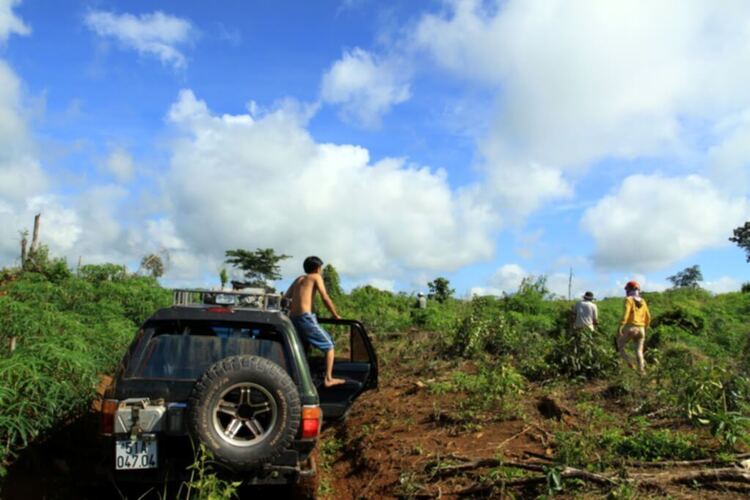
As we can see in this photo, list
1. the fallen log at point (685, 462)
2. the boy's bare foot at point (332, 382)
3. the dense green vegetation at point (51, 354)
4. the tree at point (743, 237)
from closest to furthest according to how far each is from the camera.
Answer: the fallen log at point (685, 462) < the dense green vegetation at point (51, 354) < the boy's bare foot at point (332, 382) < the tree at point (743, 237)

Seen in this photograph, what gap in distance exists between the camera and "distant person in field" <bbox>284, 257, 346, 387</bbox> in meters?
7.08

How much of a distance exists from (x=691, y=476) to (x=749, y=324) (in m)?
15.1

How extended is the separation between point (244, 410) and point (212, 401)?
11.3 inches

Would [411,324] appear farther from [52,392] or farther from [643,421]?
[52,392]

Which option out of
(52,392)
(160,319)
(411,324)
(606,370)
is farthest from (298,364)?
(411,324)

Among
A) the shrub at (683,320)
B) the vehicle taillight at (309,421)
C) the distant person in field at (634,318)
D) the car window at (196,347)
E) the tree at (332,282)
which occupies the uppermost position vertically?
the tree at (332,282)

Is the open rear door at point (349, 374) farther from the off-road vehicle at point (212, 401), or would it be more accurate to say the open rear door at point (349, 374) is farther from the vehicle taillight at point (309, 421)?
the vehicle taillight at point (309, 421)

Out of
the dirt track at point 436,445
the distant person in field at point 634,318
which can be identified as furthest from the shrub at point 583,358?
the distant person in field at point 634,318

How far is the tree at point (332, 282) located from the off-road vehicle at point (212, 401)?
15883 millimetres

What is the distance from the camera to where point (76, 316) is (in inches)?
384

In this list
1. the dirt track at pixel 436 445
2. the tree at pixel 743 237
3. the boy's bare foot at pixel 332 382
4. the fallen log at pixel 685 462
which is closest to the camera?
the fallen log at pixel 685 462

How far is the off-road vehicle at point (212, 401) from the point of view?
13.6ft

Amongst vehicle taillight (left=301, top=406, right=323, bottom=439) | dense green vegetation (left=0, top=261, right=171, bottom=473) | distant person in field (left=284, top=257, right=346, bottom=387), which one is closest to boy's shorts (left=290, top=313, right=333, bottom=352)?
distant person in field (left=284, top=257, right=346, bottom=387)

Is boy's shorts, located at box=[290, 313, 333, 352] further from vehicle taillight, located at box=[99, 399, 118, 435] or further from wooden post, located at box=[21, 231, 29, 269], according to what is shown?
wooden post, located at box=[21, 231, 29, 269]
